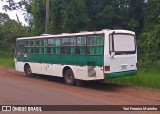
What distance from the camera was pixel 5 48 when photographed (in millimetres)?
40625

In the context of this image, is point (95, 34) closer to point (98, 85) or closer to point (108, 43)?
point (108, 43)

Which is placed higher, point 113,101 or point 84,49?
point 84,49

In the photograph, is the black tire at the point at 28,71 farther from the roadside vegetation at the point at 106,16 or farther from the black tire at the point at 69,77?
the roadside vegetation at the point at 106,16

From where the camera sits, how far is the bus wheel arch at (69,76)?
17.0m

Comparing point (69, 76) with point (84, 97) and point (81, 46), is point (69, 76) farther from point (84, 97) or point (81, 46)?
point (84, 97)

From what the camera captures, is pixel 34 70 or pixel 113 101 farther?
pixel 34 70

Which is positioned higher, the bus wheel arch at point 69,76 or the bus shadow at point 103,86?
the bus wheel arch at point 69,76

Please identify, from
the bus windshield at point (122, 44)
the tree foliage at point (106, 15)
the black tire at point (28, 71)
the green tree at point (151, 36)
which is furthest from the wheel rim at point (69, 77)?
the tree foliage at point (106, 15)

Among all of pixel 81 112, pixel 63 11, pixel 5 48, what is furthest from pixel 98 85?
pixel 5 48

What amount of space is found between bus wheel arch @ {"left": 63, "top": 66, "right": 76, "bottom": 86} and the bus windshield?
2.80m

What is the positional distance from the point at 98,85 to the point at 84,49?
2.11 m

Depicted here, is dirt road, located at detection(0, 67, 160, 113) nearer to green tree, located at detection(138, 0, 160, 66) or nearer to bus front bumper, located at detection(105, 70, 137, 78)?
bus front bumper, located at detection(105, 70, 137, 78)

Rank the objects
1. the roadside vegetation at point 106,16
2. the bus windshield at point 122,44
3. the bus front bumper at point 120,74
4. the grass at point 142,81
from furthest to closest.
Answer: the roadside vegetation at point 106,16, the grass at point 142,81, the bus windshield at point 122,44, the bus front bumper at point 120,74

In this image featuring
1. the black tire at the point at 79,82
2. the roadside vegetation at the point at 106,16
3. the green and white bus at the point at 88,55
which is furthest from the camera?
the roadside vegetation at the point at 106,16
